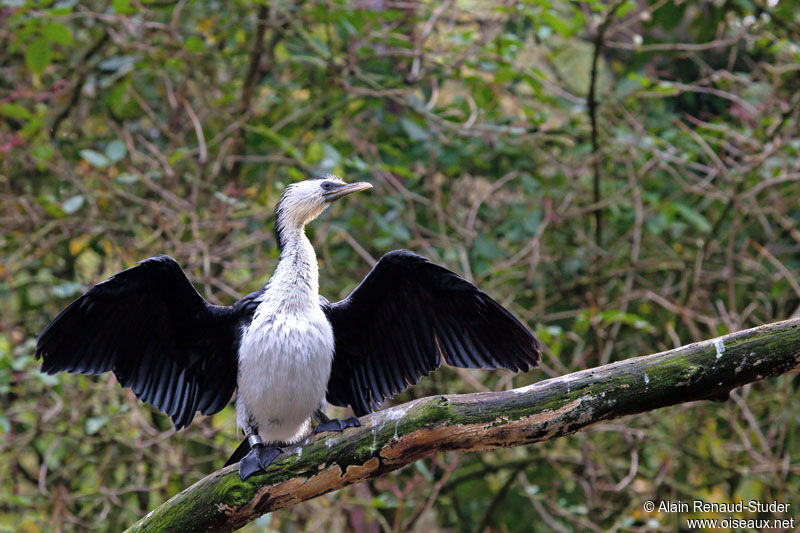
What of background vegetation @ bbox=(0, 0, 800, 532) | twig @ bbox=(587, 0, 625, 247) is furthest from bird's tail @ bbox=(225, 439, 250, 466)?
twig @ bbox=(587, 0, 625, 247)

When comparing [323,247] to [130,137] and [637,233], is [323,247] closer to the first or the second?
[130,137]

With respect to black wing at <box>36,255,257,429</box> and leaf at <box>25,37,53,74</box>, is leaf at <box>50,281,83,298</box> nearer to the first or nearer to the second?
leaf at <box>25,37,53,74</box>

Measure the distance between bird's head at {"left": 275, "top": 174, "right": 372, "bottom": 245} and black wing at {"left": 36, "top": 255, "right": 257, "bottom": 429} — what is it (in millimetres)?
462

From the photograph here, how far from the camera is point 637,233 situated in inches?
231

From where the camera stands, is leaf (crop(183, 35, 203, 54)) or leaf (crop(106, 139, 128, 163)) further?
leaf (crop(183, 35, 203, 54))

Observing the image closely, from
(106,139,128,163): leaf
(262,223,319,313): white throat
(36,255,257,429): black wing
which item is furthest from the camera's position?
(106,139,128,163): leaf

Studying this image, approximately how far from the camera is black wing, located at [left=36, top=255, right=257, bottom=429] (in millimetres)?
3523

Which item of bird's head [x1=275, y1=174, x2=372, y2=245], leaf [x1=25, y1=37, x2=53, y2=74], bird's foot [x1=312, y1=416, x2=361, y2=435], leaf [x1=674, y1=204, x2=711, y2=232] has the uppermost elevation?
leaf [x1=25, y1=37, x2=53, y2=74]

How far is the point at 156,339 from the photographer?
377 centimetres

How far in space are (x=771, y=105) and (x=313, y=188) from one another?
3.32 metres

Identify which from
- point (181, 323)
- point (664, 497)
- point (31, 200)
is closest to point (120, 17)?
point (31, 200)

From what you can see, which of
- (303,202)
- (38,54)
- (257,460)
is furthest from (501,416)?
(38,54)

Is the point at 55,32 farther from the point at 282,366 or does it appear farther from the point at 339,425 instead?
the point at 339,425

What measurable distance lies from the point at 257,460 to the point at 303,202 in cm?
134
